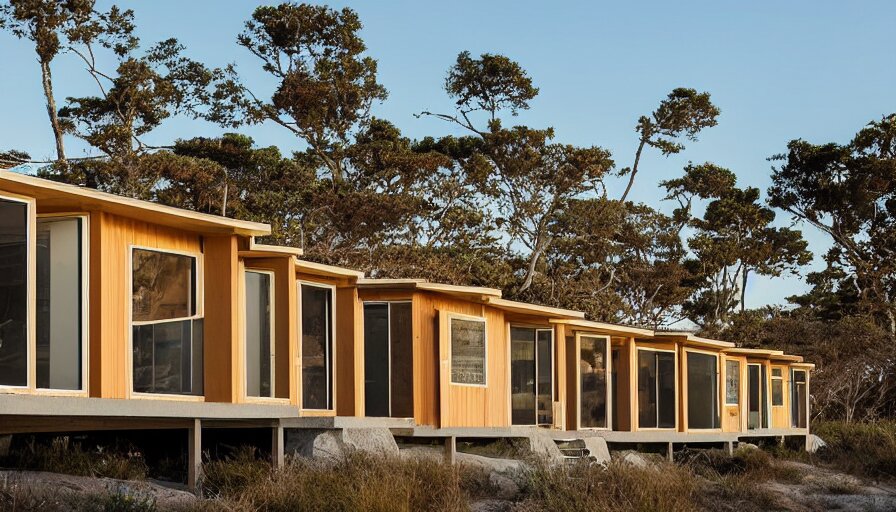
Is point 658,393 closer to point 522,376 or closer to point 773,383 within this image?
point 522,376

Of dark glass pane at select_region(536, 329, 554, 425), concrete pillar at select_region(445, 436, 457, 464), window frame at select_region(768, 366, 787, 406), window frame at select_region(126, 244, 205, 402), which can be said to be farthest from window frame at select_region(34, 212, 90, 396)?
window frame at select_region(768, 366, 787, 406)

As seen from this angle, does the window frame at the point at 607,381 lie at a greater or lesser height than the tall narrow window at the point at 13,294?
lesser

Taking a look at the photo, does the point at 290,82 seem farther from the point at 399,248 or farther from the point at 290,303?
the point at 290,303

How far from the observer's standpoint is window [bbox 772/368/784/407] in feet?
104

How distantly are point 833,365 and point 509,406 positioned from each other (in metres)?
24.0

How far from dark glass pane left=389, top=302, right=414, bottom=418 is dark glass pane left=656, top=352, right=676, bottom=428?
846cm

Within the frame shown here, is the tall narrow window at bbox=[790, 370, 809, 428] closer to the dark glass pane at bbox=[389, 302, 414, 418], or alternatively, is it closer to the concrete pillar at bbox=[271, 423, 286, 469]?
the dark glass pane at bbox=[389, 302, 414, 418]

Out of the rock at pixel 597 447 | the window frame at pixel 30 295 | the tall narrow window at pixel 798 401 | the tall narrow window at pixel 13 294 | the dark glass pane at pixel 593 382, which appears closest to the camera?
the tall narrow window at pixel 13 294

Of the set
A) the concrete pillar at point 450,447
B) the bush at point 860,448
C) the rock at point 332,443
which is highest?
the rock at point 332,443

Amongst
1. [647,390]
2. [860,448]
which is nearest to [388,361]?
[647,390]

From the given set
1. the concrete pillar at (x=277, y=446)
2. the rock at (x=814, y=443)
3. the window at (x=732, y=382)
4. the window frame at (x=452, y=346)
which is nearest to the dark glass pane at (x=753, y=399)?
the window at (x=732, y=382)

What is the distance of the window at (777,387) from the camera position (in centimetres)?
3159

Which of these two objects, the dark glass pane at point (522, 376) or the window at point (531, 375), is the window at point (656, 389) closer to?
the window at point (531, 375)

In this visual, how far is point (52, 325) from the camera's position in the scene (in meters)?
12.3
